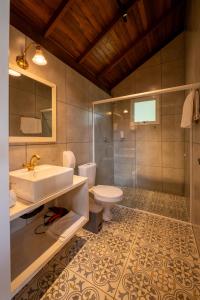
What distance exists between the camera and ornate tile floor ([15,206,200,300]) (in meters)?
1.13

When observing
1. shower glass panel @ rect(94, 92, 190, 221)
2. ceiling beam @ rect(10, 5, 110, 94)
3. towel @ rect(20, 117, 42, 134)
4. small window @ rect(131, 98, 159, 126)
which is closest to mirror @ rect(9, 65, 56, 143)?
towel @ rect(20, 117, 42, 134)

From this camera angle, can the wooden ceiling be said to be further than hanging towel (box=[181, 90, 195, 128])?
No

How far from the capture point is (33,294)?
113 cm

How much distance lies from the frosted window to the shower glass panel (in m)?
0.09

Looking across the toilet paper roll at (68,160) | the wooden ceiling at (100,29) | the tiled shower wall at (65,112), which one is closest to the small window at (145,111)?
the wooden ceiling at (100,29)

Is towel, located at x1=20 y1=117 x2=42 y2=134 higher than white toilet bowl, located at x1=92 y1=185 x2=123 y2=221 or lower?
higher

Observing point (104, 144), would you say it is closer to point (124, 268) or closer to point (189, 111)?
point (189, 111)

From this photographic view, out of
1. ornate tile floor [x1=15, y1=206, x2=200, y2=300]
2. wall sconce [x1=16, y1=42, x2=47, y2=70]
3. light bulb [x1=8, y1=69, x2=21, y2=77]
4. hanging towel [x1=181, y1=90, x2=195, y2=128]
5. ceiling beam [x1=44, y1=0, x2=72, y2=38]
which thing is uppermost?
ceiling beam [x1=44, y1=0, x2=72, y2=38]

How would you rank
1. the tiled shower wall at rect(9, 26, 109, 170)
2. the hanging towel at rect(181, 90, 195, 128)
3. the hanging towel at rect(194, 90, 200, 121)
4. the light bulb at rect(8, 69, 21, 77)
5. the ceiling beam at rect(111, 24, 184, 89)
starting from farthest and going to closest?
the ceiling beam at rect(111, 24, 184, 89) → the hanging towel at rect(181, 90, 195, 128) → the hanging towel at rect(194, 90, 200, 121) → the tiled shower wall at rect(9, 26, 109, 170) → the light bulb at rect(8, 69, 21, 77)

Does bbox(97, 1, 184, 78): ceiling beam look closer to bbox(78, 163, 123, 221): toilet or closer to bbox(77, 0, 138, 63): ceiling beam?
bbox(77, 0, 138, 63): ceiling beam

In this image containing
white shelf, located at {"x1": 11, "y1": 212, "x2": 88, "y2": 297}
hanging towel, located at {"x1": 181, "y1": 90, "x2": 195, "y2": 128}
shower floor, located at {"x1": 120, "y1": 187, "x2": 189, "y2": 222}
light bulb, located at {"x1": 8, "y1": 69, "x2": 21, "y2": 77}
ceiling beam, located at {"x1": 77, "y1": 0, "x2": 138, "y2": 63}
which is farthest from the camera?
shower floor, located at {"x1": 120, "y1": 187, "x2": 189, "y2": 222}

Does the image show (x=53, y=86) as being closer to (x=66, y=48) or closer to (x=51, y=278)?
(x=66, y=48)

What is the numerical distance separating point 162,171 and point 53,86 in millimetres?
2566

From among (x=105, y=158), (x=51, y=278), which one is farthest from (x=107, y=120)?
(x=51, y=278)
